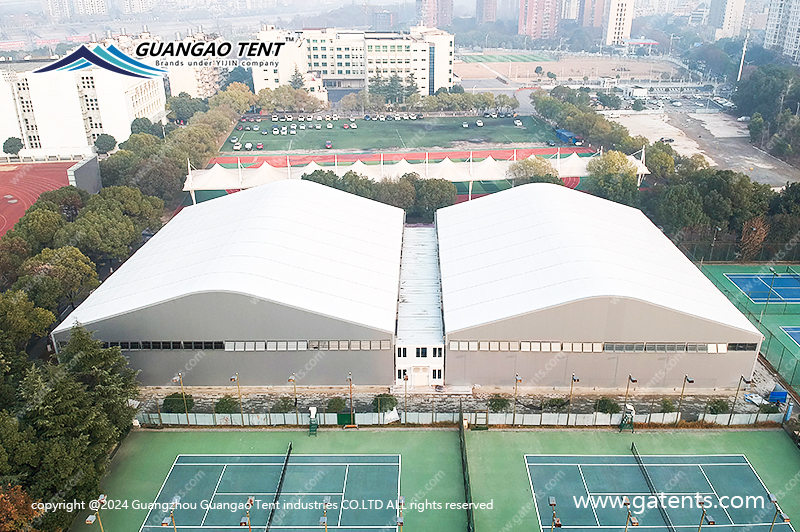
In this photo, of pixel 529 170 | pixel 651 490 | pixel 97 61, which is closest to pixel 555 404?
pixel 651 490

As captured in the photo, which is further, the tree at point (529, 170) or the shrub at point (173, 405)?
the tree at point (529, 170)

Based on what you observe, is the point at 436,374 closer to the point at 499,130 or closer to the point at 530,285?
the point at 530,285

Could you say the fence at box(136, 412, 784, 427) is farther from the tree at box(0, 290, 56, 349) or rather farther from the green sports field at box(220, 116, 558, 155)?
the green sports field at box(220, 116, 558, 155)

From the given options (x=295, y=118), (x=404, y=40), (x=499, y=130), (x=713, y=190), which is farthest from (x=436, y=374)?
(x=404, y=40)

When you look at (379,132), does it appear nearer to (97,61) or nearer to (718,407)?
(97,61)

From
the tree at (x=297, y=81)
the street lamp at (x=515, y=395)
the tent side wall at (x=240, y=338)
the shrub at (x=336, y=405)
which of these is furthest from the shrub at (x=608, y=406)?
the tree at (x=297, y=81)

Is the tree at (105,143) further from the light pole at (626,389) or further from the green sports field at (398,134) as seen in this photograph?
the light pole at (626,389)

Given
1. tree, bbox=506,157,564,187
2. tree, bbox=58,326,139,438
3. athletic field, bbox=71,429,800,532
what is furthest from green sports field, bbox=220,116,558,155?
athletic field, bbox=71,429,800,532
